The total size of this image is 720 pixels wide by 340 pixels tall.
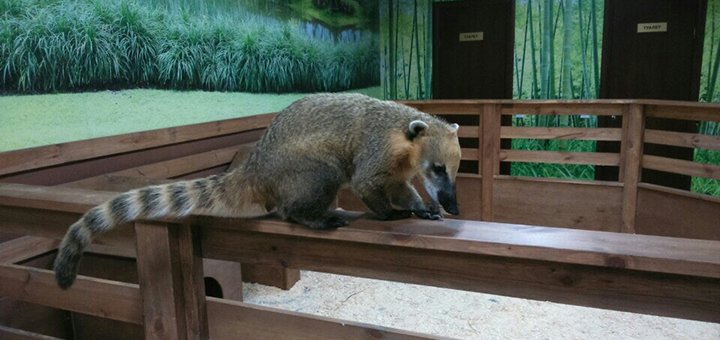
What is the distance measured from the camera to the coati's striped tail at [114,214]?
1.32 m

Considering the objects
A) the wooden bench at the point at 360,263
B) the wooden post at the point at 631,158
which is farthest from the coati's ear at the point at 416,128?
the wooden post at the point at 631,158

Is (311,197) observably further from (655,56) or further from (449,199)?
(655,56)

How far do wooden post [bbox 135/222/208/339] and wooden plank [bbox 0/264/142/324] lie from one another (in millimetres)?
103

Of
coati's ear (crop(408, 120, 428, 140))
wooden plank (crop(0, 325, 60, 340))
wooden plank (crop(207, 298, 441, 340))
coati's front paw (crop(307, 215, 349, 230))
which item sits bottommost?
wooden plank (crop(0, 325, 60, 340))

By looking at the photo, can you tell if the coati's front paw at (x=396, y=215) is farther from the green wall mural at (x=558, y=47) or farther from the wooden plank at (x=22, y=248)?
the green wall mural at (x=558, y=47)

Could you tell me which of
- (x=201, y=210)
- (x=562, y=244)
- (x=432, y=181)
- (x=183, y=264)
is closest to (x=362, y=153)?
(x=432, y=181)

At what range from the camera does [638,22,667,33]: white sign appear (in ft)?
18.5

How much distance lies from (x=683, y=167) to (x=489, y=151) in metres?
1.74

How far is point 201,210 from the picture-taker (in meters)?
1.47

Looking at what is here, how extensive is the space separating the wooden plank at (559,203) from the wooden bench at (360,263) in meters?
4.07

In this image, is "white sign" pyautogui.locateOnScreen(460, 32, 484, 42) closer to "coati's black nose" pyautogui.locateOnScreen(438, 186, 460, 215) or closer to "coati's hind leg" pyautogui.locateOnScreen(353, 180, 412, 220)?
"coati's black nose" pyautogui.locateOnScreen(438, 186, 460, 215)

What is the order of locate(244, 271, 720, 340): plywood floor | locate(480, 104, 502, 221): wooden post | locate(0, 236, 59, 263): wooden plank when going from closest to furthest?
locate(0, 236, 59, 263): wooden plank → locate(244, 271, 720, 340): plywood floor → locate(480, 104, 502, 221): wooden post

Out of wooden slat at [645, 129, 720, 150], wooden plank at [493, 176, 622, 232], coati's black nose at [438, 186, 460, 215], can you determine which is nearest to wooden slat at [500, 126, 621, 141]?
wooden slat at [645, 129, 720, 150]

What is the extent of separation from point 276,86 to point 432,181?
366 centimetres
